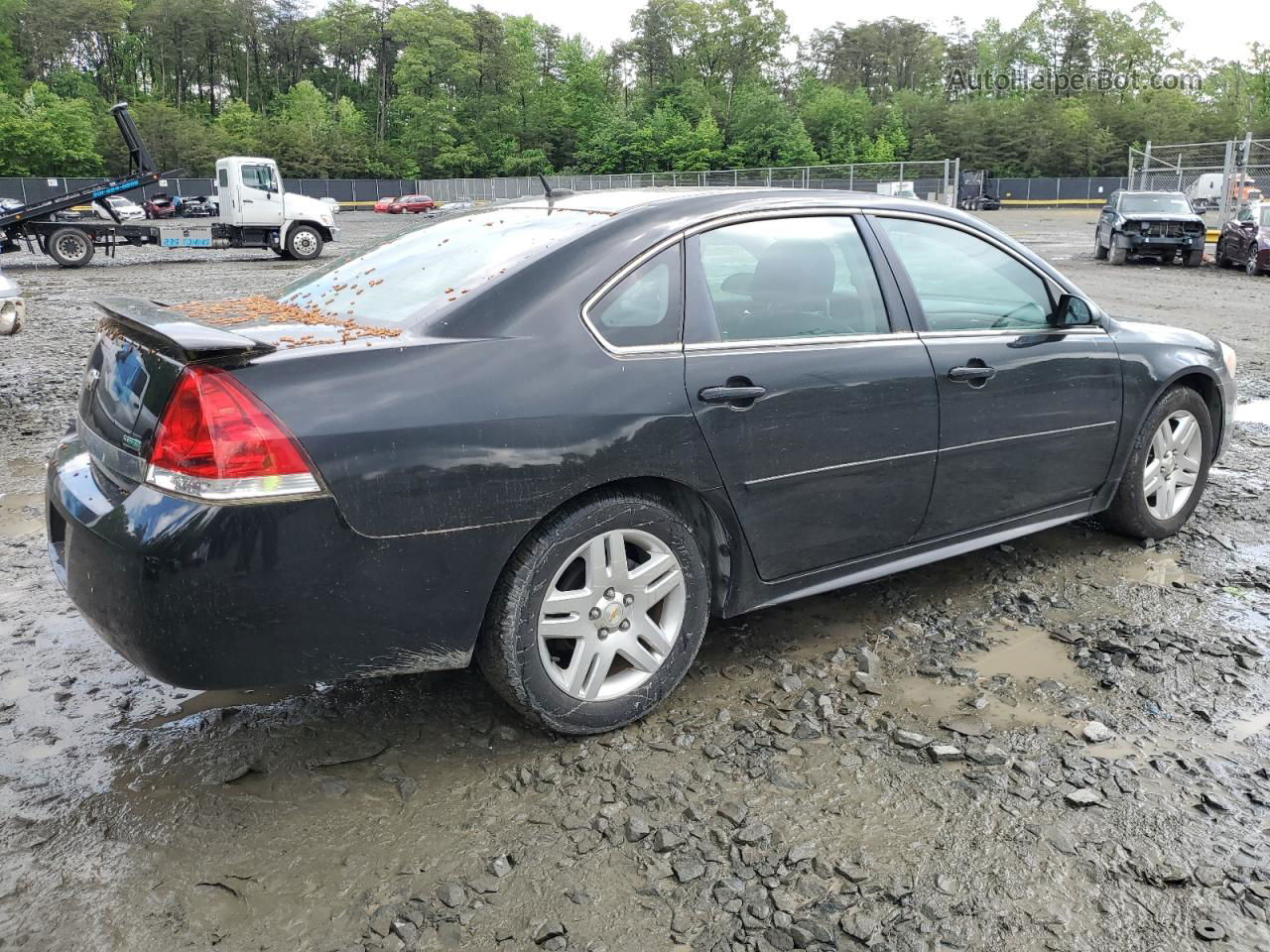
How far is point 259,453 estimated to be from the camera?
245 centimetres

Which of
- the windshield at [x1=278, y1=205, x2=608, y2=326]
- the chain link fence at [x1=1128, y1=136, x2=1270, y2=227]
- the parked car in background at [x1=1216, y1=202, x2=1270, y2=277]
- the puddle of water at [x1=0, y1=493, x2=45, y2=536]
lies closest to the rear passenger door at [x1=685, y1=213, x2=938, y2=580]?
the windshield at [x1=278, y1=205, x2=608, y2=326]

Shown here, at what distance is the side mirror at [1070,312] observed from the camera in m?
4.09

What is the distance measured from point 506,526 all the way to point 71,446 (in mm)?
1426

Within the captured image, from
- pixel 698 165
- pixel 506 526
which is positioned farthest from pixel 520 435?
pixel 698 165

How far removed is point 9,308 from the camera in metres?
7.43

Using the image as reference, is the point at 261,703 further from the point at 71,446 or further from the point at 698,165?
the point at 698,165

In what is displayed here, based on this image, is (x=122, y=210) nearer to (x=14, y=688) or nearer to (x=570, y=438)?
(x=14, y=688)

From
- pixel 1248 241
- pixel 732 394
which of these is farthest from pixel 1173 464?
pixel 1248 241

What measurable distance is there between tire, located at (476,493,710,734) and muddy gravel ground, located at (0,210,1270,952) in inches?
5.9

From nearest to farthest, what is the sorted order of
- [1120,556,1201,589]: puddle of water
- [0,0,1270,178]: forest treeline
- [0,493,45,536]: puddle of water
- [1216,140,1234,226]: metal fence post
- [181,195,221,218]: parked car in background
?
[1120,556,1201,589]: puddle of water, [0,493,45,536]: puddle of water, [1216,140,1234,226]: metal fence post, [181,195,221,218]: parked car in background, [0,0,1270,178]: forest treeline

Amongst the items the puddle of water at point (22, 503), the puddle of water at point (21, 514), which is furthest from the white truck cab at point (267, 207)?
the puddle of water at point (21, 514)

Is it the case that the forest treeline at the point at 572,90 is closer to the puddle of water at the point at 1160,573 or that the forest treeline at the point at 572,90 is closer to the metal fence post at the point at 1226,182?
the metal fence post at the point at 1226,182

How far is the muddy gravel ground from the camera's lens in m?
2.31

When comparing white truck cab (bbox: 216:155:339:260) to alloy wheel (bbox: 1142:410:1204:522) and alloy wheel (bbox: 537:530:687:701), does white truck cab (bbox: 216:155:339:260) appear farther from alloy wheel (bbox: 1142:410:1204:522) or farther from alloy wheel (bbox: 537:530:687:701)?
alloy wheel (bbox: 537:530:687:701)
